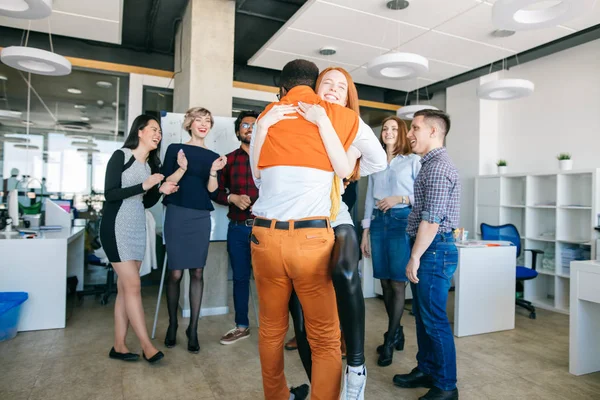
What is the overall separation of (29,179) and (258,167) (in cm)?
498

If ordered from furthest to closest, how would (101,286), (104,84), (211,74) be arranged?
(104,84)
(101,286)
(211,74)

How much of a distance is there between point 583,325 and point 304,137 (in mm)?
2468

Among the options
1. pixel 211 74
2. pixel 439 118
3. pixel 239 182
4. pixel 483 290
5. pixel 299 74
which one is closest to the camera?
pixel 299 74

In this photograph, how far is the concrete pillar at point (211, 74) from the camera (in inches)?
157

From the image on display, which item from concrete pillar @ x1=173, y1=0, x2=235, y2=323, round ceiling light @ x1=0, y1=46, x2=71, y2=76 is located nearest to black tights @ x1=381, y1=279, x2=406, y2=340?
concrete pillar @ x1=173, y1=0, x2=235, y2=323

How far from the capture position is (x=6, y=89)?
5.20 m

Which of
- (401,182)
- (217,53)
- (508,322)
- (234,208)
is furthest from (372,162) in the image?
(217,53)

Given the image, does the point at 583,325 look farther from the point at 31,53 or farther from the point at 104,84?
the point at 104,84

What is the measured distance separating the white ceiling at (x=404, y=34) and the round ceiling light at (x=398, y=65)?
534 millimetres

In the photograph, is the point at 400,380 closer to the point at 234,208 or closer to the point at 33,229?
the point at 234,208

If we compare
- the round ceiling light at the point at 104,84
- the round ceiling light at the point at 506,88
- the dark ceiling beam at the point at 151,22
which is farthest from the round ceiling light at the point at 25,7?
the round ceiling light at the point at 506,88

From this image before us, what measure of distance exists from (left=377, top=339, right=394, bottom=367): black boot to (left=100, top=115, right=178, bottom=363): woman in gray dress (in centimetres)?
146

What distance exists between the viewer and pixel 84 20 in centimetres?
441

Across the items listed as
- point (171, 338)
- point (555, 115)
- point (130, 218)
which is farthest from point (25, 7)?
point (555, 115)
